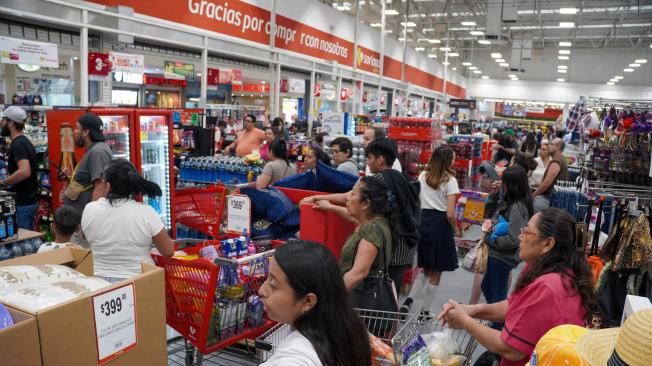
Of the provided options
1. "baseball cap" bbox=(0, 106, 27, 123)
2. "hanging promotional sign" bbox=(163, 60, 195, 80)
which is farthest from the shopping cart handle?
"hanging promotional sign" bbox=(163, 60, 195, 80)

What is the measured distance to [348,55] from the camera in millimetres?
17094

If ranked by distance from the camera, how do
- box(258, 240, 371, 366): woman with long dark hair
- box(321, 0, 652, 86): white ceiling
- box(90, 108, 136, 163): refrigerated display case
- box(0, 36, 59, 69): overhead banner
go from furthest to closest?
box(321, 0, 652, 86): white ceiling
box(0, 36, 59, 69): overhead banner
box(90, 108, 136, 163): refrigerated display case
box(258, 240, 371, 366): woman with long dark hair

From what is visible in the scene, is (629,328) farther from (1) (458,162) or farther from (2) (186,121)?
(1) (458,162)

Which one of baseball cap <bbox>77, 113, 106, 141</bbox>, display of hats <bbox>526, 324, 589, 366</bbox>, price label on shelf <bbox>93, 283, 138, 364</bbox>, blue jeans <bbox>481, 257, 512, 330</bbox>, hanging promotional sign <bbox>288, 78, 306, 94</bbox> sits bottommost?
blue jeans <bbox>481, 257, 512, 330</bbox>

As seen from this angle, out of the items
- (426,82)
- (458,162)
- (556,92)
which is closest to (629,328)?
(458,162)

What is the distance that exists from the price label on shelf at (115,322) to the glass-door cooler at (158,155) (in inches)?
153

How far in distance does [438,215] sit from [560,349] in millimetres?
3717

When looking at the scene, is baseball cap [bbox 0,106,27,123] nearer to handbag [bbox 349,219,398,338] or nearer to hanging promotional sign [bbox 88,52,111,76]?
hanging promotional sign [bbox 88,52,111,76]

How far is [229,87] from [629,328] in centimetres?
1973

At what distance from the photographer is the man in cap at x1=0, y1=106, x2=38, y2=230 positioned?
5082 mm

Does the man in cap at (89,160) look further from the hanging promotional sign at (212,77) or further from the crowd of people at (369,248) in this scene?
the hanging promotional sign at (212,77)

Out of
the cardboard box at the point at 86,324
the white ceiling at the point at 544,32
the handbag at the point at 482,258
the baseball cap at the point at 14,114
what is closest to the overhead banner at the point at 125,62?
the baseball cap at the point at 14,114

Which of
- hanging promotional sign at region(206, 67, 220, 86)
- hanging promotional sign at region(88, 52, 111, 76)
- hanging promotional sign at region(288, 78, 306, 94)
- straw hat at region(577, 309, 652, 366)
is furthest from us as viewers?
hanging promotional sign at region(288, 78, 306, 94)

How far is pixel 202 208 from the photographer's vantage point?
4422mm
